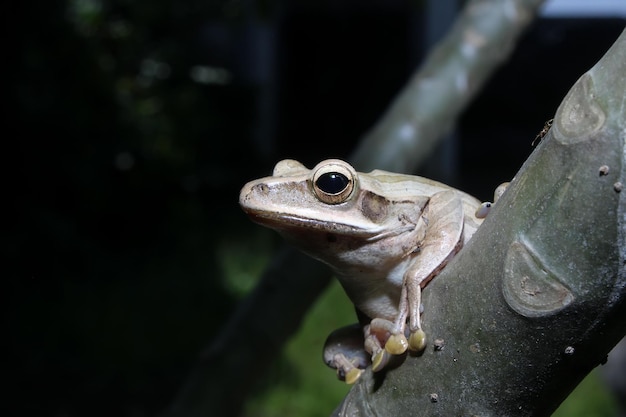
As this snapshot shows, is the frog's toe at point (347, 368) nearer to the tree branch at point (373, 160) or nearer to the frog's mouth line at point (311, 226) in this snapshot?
the frog's mouth line at point (311, 226)

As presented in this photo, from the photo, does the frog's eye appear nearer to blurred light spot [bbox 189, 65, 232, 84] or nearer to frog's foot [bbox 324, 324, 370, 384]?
frog's foot [bbox 324, 324, 370, 384]

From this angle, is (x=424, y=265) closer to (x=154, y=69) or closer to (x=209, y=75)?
(x=154, y=69)

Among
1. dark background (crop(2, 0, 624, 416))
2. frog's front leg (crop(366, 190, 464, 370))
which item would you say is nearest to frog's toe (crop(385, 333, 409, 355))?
frog's front leg (crop(366, 190, 464, 370))

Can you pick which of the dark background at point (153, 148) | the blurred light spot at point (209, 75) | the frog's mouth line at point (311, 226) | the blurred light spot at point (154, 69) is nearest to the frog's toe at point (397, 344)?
the frog's mouth line at point (311, 226)

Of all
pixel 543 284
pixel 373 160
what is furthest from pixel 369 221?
pixel 373 160

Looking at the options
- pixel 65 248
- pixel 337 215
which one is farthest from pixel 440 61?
pixel 65 248
